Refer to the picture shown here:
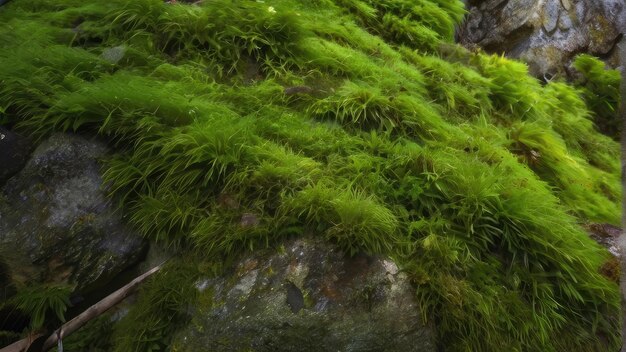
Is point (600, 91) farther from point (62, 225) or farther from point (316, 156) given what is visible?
point (62, 225)

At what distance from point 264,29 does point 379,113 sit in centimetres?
145

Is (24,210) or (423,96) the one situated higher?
(423,96)

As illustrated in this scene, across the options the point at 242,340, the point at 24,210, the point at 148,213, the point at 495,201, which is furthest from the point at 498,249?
the point at 24,210

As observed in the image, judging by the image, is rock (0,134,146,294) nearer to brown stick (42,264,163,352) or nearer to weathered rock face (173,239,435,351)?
brown stick (42,264,163,352)

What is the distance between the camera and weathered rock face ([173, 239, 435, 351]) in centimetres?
261

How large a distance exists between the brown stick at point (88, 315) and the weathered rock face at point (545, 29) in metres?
6.00

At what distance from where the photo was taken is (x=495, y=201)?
128 inches

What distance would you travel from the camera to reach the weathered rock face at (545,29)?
721cm

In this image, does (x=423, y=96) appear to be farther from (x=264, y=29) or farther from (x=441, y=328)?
(x=441, y=328)

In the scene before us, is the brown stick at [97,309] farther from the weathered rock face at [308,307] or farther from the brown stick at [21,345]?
the weathered rock face at [308,307]

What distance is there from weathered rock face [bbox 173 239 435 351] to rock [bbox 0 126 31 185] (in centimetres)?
158

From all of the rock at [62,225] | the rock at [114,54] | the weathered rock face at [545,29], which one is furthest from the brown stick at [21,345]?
the weathered rock face at [545,29]

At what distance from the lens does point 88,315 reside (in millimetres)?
2898

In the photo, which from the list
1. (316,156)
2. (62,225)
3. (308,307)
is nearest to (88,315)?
(62,225)
